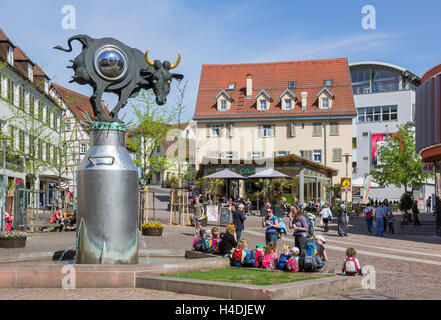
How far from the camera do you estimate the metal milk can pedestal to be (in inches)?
435

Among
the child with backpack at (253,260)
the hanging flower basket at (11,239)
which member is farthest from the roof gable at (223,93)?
the child with backpack at (253,260)

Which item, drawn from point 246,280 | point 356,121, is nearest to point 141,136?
point 246,280

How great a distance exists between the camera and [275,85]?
58.8 m

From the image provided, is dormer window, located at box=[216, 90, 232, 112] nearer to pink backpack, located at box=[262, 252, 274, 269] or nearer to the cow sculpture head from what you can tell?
the cow sculpture head

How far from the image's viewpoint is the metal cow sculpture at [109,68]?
467 inches

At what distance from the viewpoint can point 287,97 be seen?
55.9m

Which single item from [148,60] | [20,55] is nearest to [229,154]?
[20,55]

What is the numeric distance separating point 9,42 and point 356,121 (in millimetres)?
50175

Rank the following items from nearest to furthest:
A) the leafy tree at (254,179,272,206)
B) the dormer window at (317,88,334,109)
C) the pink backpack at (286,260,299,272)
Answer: the pink backpack at (286,260,299,272), the leafy tree at (254,179,272,206), the dormer window at (317,88,334,109)

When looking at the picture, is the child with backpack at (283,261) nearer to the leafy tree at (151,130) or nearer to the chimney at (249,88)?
the leafy tree at (151,130)

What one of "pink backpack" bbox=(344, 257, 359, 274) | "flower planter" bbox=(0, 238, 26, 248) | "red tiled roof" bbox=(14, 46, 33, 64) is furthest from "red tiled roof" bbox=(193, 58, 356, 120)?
"pink backpack" bbox=(344, 257, 359, 274)

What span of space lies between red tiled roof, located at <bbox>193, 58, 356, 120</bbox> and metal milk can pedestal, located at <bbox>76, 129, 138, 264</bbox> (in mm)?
44434

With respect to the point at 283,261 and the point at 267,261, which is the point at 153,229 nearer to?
the point at 267,261

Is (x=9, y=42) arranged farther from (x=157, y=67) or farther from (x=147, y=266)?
(x=147, y=266)
